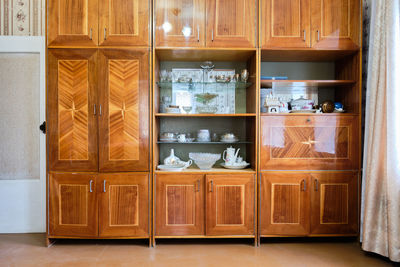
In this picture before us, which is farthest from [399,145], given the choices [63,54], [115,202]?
[63,54]

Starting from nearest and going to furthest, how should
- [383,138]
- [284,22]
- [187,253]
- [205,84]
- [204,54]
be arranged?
[383,138], [187,253], [284,22], [204,54], [205,84]

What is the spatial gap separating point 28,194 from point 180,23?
2485mm

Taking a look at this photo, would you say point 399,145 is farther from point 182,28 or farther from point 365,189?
point 182,28

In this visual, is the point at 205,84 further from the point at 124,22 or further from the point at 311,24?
the point at 311,24

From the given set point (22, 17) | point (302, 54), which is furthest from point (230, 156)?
point (22, 17)

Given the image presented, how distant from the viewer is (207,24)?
253 cm

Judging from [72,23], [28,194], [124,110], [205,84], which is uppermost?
[72,23]

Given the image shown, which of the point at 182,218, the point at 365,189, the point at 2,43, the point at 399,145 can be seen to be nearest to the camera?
the point at 399,145

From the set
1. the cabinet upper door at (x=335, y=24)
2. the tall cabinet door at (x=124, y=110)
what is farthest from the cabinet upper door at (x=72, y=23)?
the cabinet upper door at (x=335, y=24)

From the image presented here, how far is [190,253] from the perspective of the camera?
7.99 ft

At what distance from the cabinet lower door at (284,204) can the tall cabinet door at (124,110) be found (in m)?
1.19

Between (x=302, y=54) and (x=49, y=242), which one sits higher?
(x=302, y=54)

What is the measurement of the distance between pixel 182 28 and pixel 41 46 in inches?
64.2

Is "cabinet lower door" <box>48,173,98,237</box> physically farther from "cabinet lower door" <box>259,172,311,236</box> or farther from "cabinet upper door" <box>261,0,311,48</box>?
"cabinet upper door" <box>261,0,311,48</box>
